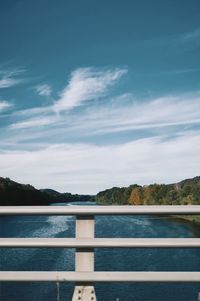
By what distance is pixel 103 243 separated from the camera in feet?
9.93

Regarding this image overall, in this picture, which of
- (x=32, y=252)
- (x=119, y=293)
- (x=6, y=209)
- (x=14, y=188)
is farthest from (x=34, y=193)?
(x=6, y=209)

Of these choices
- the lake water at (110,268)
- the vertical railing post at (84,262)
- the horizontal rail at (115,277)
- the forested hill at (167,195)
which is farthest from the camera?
the forested hill at (167,195)

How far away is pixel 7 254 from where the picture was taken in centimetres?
4516

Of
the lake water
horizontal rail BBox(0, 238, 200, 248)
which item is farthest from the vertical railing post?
the lake water

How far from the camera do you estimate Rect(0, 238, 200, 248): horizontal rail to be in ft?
9.84

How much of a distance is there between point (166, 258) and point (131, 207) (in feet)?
138

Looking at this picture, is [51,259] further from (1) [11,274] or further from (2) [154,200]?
(2) [154,200]

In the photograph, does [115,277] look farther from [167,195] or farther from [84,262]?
[167,195]

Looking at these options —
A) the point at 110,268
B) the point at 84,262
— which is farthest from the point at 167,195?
the point at 84,262

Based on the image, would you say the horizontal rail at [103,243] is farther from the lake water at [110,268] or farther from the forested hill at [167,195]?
the forested hill at [167,195]

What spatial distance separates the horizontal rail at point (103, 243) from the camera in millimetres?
2998

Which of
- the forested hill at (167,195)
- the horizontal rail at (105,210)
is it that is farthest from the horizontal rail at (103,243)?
the forested hill at (167,195)

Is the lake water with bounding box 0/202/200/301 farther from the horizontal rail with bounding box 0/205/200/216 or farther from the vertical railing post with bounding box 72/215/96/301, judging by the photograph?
the horizontal rail with bounding box 0/205/200/216

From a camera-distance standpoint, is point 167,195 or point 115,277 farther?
point 167,195
